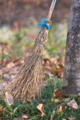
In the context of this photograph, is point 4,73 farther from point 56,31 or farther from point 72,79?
point 56,31

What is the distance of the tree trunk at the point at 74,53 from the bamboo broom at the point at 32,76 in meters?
0.23

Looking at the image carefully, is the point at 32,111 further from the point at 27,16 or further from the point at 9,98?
the point at 27,16

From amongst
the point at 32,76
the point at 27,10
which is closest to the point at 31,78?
the point at 32,76

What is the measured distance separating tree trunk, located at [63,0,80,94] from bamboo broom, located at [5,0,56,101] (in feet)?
0.77

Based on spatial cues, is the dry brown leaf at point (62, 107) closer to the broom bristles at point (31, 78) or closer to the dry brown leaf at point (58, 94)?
the dry brown leaf at point (58, 94)

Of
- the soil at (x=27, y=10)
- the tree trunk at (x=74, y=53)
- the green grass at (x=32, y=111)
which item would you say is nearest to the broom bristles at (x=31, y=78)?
the green grass at (x=32, y=111)

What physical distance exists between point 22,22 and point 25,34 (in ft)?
5.37

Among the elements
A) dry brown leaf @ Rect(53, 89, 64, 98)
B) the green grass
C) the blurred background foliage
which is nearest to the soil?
the blurred background foliage

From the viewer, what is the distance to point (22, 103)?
2.18 metres

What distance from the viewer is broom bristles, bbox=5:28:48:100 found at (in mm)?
2275

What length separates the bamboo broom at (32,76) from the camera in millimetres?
2273

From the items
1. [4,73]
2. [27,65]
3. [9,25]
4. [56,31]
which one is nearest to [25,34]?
[56,31]

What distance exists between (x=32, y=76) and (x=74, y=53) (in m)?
0.48

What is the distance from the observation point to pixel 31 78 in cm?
229
